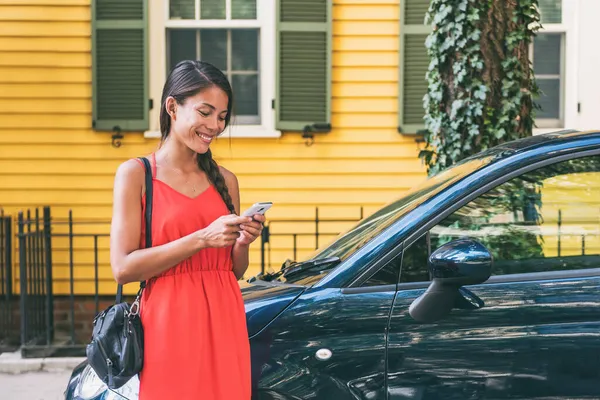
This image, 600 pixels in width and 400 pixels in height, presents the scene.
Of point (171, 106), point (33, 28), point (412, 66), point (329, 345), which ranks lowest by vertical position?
point (329, 345)

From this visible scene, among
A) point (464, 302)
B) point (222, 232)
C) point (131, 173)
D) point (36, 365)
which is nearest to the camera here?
point (222, 232)

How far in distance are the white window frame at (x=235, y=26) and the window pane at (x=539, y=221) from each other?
5439 mm

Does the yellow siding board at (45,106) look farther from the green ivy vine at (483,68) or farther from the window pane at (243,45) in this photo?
the green ivy vine at (483,68)

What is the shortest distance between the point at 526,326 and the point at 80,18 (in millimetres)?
6693

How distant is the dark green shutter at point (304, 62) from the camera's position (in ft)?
27.8

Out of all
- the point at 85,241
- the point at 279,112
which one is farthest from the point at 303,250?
the point at 85,241

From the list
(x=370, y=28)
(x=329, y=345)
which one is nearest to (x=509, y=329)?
(x=329, y=345)

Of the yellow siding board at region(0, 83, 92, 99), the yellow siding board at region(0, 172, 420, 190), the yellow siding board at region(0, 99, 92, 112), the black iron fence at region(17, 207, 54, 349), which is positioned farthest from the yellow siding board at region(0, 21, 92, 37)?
the black iron fence at region(17, 207, 54, 349)

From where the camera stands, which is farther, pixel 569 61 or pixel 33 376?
pixel 569 61

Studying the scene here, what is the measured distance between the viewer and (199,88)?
2797 mm

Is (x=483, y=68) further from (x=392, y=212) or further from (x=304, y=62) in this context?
(x=304, y=62)

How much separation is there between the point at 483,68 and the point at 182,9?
4048mm

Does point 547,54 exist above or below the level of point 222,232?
above

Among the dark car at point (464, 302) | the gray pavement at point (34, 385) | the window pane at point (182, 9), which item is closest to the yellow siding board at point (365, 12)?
the window pane at point (182, 9)
